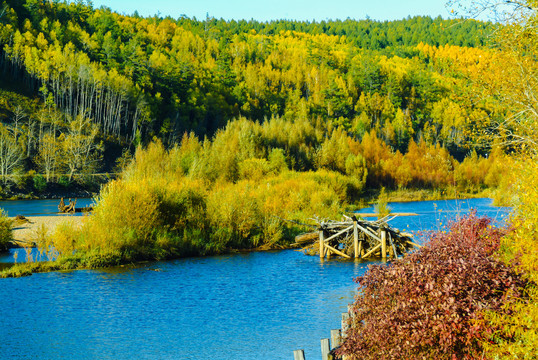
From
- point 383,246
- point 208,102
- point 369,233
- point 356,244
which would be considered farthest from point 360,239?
point 208,102

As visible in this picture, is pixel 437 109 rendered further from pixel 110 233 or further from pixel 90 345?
pixel 90 345

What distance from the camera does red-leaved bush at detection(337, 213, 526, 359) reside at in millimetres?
8594

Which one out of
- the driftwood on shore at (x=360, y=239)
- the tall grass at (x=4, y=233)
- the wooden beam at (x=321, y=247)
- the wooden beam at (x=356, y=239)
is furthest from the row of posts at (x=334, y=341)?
the tall grass at (x=4, y=233)

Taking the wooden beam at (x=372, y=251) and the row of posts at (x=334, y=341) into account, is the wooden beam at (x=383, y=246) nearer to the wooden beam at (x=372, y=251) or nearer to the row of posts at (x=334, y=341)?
the wooden beam at (x=372, y=251)

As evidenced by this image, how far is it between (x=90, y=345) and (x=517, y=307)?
A: 1102 centimetres

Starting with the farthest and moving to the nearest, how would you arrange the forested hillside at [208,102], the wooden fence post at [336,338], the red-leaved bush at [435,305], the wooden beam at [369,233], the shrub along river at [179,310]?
the forested hillside at [208,102] < the wooden beam at [369,233] < the shrub along river at [179,310] < the wooden fence post at [336,338] < the red-leaved bush at [435,305]

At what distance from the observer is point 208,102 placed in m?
129

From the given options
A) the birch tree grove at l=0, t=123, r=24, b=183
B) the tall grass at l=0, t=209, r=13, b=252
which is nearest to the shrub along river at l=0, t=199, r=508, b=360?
the tall grass at l=0, t=209, r=13, b=252

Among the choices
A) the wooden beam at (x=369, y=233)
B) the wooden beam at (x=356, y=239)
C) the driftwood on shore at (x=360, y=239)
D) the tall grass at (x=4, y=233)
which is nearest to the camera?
the wooden beam at (x=369, y=233)

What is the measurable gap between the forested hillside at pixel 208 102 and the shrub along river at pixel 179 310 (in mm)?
28847

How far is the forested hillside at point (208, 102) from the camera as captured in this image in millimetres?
79663

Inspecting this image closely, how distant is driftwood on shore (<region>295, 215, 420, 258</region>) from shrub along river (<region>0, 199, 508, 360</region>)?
1.27 metres

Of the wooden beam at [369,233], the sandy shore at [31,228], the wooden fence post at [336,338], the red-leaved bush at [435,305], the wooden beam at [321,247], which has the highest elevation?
the red-leaved bush at [435,305]

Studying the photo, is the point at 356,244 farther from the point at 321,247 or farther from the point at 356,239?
the point at 321,247
